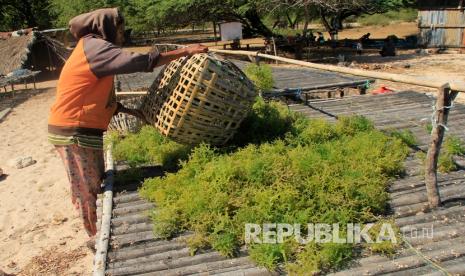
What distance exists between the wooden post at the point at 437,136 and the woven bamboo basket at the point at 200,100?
154 centimetres

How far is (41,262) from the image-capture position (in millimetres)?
5766

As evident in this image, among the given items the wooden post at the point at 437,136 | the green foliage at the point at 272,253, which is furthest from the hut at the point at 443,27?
the green foliage at the point at 272,253

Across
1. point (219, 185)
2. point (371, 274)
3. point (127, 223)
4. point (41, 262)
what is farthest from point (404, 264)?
point (41, 262)

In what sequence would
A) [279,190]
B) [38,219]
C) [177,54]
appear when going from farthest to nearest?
[38,219]
[177,54]
[279,190]

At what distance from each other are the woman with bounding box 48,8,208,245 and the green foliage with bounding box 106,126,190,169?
1.39ft

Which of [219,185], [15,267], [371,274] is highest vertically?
[219,185]

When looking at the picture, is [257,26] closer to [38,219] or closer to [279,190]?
[38,219]

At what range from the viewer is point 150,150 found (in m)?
4.45

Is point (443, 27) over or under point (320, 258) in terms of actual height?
over

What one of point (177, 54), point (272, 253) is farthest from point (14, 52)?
point (272, 253)

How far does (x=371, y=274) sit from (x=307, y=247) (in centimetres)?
41

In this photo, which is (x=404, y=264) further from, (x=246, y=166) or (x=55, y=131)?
(x=55, y=131)

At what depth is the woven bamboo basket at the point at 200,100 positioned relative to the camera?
3605 millimetres

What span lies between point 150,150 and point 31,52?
67.2 feet
